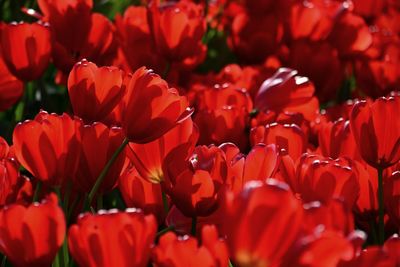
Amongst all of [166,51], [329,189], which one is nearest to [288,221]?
[329,189]

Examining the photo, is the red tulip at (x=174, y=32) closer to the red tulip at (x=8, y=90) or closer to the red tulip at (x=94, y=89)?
the red tulip at (x=8, y=90)

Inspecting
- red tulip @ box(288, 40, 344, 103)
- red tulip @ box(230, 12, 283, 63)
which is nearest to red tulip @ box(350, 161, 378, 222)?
red tulip @ box(288, 40, 344, 103)

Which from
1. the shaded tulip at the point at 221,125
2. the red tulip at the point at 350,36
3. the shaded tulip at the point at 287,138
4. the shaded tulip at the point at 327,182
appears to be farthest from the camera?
the red tulip at the point at 350,36

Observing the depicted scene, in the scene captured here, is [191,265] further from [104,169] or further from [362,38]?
[362,38]

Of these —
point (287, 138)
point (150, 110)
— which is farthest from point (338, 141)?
point (150, 110)

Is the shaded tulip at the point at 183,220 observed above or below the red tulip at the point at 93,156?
below

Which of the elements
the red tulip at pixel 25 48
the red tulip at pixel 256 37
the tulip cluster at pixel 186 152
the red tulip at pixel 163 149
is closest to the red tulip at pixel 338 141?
the tulip cluster at pixel 186 152
